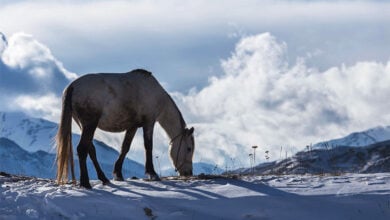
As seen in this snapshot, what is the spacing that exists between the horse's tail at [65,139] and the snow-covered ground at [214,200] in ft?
2.53

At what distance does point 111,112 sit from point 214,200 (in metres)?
4.18

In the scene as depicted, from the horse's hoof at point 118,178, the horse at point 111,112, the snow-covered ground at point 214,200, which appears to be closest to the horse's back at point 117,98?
the horse at point 111,112

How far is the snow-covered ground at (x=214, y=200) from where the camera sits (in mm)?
15672

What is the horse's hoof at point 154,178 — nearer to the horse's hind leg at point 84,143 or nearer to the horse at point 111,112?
the horse at point 111,112

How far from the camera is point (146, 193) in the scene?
1720cm

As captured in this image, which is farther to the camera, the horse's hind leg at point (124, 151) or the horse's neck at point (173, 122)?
the horse's neck at point (173, 122)

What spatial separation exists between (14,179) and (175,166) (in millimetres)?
4643

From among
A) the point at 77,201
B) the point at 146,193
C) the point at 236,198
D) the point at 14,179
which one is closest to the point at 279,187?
the point at 236,198

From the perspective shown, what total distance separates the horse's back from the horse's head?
1420mm

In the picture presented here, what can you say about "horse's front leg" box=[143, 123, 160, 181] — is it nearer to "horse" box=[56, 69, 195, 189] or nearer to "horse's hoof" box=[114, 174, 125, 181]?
"horse" box=[56, 69, 195, 189]

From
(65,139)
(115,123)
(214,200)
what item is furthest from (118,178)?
(214,200)

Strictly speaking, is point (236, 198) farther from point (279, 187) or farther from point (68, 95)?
point (68, 95)

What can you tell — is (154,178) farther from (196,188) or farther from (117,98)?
(196,188)

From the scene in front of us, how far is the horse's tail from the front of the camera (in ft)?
62.4
